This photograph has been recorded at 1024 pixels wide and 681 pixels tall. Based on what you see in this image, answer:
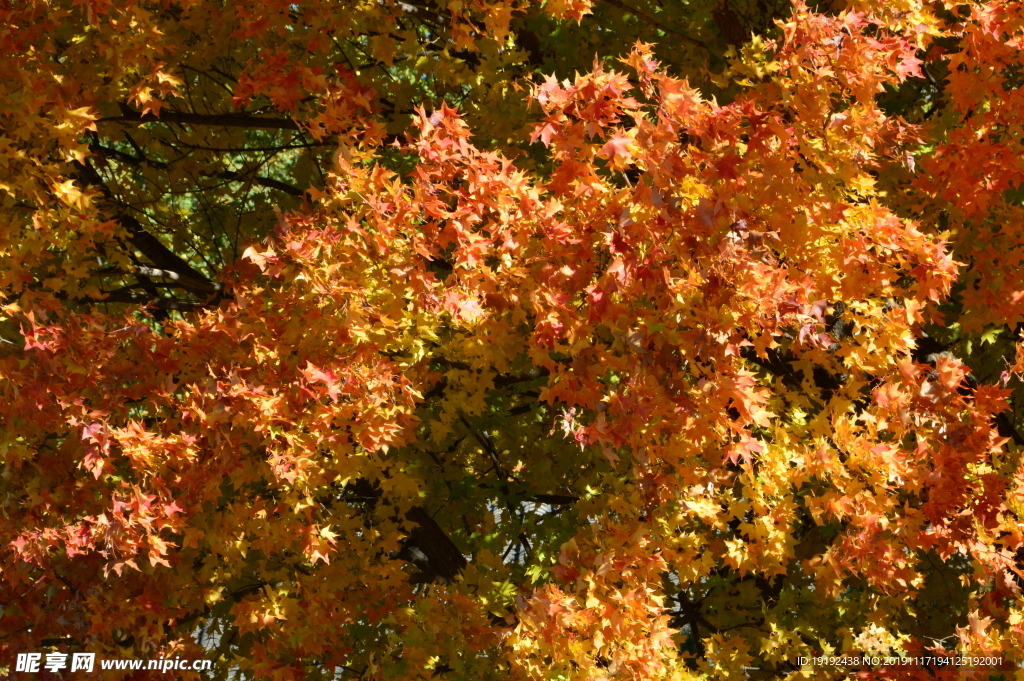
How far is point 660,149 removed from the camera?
4418 millimetres

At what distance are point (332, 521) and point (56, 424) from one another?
1931 millimetres

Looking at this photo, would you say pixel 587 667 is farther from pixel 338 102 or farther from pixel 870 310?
pixel 338 102

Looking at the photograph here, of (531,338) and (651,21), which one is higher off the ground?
(651,21)

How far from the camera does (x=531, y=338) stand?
4945mm

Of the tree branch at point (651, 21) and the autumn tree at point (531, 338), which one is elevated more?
the tree branch at point (651, 21)

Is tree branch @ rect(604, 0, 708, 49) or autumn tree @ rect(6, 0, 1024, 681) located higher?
tree branch @ rect(604, 0, 708, 49)

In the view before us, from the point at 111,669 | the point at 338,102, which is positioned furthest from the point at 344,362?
the point at 111,669

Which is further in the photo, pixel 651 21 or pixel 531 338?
pixel 651 21

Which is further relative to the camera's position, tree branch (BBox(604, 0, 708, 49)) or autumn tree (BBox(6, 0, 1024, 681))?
tree branch (BBox(604, 0, 708, 49))

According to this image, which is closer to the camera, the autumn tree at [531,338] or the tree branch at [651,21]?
the autumn tree at [531,338]

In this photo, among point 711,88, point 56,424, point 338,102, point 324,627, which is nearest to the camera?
point 56,424

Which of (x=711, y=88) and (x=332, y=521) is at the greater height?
(x=711, y=88)

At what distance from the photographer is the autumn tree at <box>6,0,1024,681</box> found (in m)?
4.61

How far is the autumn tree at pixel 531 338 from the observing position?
4.61m
